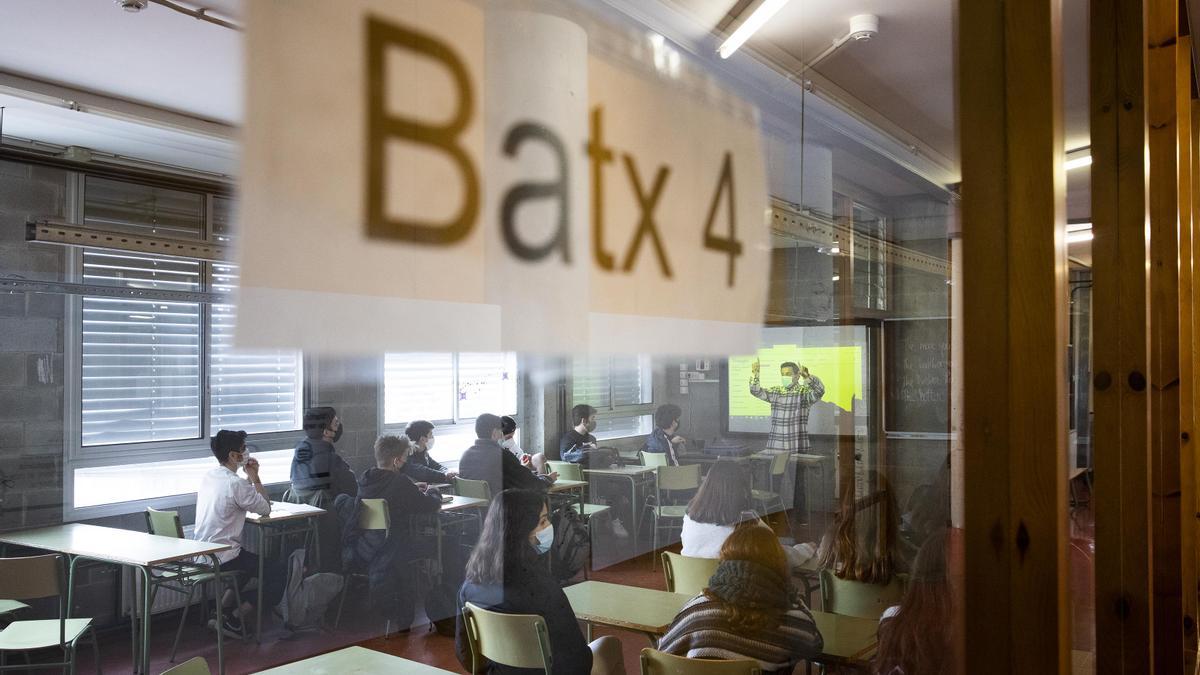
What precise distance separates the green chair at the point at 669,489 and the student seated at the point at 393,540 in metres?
0.98

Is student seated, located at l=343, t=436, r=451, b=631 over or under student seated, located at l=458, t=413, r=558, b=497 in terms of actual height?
under

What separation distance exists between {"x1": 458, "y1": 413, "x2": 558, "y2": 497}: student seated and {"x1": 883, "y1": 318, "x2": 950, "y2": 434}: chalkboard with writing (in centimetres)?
144

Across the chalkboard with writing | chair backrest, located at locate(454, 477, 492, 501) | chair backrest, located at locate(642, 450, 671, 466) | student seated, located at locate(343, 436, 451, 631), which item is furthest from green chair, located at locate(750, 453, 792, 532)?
student seated, located at locate(343, 436, 451, 631)

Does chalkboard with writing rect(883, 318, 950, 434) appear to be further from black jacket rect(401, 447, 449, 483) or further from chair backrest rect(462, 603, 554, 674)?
black jacket rect(401, 447, 449, 483)

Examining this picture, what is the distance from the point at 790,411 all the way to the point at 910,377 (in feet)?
1.37

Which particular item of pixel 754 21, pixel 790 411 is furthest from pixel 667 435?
pixel 754 21

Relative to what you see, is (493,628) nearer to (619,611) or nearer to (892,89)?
(619,611)

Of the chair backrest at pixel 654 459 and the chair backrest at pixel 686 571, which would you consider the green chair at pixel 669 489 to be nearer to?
the chair backrest at pixel 654 459

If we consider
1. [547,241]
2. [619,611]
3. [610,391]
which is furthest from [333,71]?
[610,391]

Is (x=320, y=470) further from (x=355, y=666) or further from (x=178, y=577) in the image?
(x=355, y=666)

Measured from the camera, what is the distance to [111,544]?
307 cm

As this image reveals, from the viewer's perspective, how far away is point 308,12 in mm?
398

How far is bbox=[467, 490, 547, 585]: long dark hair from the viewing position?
2.32 m

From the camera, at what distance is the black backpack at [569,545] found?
112 inches
